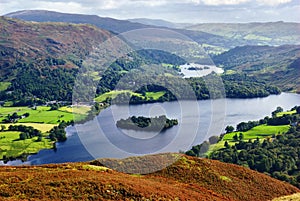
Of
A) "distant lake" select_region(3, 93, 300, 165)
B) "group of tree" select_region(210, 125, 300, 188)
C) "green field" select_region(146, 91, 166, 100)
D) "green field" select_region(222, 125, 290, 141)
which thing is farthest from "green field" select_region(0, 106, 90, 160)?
"green field" select_region(222, 125, 290, 141)

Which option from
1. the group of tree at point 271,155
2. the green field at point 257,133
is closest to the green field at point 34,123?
the green field at point 257,133

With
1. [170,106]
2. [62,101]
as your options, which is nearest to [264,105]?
[170,106]

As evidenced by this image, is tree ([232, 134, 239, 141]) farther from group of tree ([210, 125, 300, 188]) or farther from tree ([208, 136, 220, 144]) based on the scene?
group of tree ([210, 125, 300, 188])

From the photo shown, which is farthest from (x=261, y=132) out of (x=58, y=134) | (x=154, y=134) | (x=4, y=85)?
(x=4, y=85)

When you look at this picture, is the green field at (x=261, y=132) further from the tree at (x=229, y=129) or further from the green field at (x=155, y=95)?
the green field at (x=155, y=95)

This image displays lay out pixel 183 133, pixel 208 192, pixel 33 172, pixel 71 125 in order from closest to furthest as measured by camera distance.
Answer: pixel 33 172, pixel 208 192, pixel 183 133, pixel 71 125

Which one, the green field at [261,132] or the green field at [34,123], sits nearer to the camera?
the green field at [34,123]

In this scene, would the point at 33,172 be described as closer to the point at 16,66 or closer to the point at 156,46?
Result: the point at 156,46
